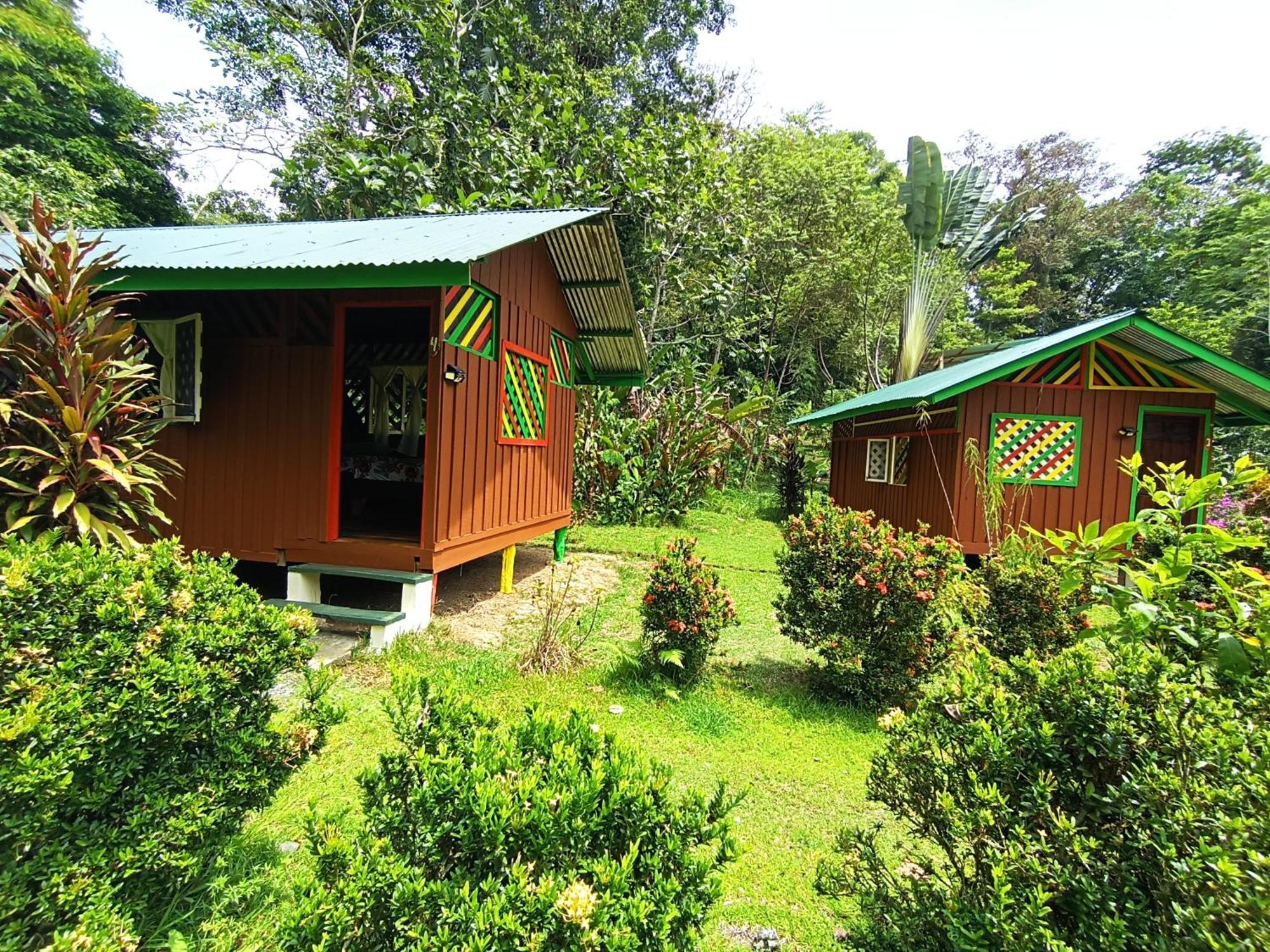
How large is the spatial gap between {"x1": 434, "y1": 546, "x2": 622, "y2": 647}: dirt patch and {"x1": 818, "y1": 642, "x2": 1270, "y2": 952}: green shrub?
4.01 meters

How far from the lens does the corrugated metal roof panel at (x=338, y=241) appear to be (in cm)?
454

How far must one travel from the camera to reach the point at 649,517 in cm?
1210

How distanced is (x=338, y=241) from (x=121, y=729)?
5.04m

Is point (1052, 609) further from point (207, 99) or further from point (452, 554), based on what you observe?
point (207, 99)

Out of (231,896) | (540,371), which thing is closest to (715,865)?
(231,896)

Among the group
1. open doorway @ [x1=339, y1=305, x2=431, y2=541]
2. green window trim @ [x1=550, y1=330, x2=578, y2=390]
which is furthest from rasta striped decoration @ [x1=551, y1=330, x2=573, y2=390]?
open doorway @ [x1=339, y1=305, x2=431, y2=541]

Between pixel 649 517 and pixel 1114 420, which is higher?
pixel 1114 420

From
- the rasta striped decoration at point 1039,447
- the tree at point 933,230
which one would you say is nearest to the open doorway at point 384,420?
the rasta striped decoration at point 1039,447

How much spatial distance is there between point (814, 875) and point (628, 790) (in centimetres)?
156

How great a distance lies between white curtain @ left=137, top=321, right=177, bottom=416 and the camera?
541 cm

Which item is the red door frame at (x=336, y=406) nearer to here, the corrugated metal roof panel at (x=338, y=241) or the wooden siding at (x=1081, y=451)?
the corrugated metal roof panel at (x=338, y=241)

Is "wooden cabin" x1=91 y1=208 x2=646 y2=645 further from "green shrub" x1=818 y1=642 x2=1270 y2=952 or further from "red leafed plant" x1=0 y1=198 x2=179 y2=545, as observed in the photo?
"green shrub" x1=818 y1=642 x2=1270 y2=952

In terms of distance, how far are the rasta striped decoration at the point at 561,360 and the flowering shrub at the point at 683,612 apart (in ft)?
14.0

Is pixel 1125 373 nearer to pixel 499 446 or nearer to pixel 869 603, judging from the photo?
pixel 869 603
